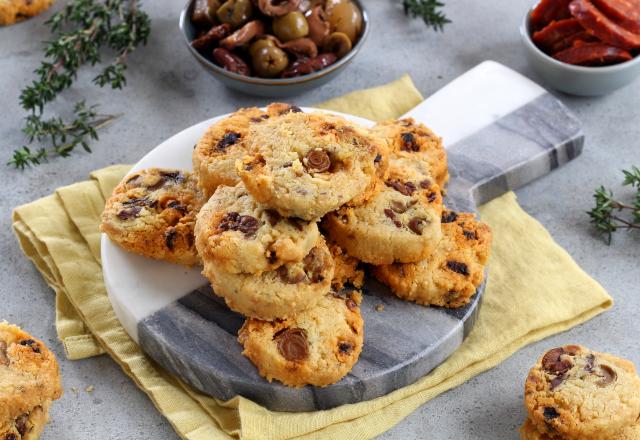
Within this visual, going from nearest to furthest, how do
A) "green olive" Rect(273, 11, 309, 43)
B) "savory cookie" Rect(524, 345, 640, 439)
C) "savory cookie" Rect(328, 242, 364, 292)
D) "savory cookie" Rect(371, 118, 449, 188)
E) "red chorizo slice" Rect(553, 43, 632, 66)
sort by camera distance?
"savory cookie" Rect(524, 345, 640, 439)
"savory cookie" Rect(328, 242, 364, 292)
"savory cookie" Rect(371, 118, 449, 188)
"green olive" Rect(273, 11, 309, 43)
"red chorizo slice" Rect(553, 43, 632, 66)

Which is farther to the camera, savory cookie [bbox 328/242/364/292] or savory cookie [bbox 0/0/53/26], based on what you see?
savory cookie [bbox 0/0/53/26]

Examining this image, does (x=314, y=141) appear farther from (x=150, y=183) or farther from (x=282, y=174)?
(x=150, y=183)

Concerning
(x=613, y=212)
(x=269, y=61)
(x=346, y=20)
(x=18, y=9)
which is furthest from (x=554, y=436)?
(x=18, y=9)

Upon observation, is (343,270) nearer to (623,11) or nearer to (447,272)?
(447,272)

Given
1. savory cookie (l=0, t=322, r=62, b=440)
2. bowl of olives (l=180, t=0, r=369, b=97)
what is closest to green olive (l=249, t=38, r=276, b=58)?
bowl of olives (l=180, t=0, r=369, b=97)

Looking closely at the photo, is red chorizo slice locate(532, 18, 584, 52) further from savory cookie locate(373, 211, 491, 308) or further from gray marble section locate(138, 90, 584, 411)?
gray marble section locate(138, 90, 584, 411)

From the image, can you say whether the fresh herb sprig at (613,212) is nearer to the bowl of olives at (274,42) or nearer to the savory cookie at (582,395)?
the savory cookie at (582,395)
